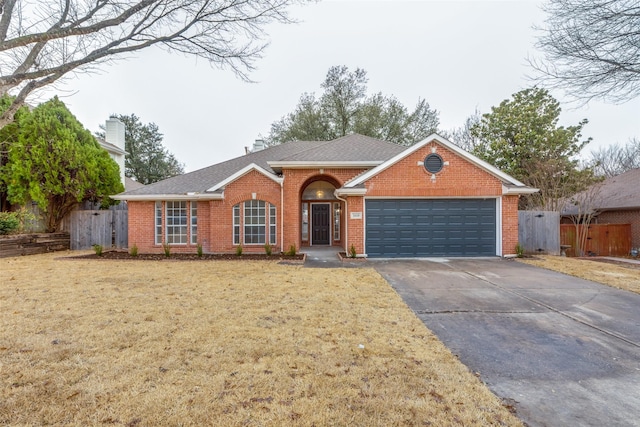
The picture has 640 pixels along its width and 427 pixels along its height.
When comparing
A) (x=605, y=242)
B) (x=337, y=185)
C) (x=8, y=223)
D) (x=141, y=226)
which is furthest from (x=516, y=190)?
(x=8, y=223)

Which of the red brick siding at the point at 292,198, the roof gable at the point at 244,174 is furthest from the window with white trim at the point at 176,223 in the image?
the red brick siding at the point at 292,198

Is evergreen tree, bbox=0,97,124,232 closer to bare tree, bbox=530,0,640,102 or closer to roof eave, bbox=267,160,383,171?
roof eave, bbox=267,160,383,171

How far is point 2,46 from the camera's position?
12.6ft

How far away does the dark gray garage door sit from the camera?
40.9 ft

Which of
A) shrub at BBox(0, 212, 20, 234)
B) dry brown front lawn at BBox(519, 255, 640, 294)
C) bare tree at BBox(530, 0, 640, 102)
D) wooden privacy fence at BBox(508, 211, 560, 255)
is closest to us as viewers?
bare tree at BBox(530, 0, 640, 102)

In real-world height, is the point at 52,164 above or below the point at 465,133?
below

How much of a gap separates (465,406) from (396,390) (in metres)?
0.61

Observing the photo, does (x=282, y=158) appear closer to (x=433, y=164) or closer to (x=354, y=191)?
(x=354, y=191)

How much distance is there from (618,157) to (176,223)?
42.8m

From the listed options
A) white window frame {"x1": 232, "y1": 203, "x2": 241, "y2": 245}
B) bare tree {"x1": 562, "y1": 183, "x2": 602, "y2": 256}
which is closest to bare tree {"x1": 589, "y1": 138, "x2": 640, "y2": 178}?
bare tree {"x1": 562, "y1": 183, "x2": 602, "y2": 256}

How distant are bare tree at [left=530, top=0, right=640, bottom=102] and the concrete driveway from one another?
5.07 meters

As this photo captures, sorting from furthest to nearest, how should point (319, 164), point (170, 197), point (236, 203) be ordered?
point (170, 197), point (236, 203), point (319, 164)

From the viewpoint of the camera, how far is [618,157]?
33.5 meters

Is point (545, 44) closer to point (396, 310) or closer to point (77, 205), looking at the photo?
point (396, 310)
